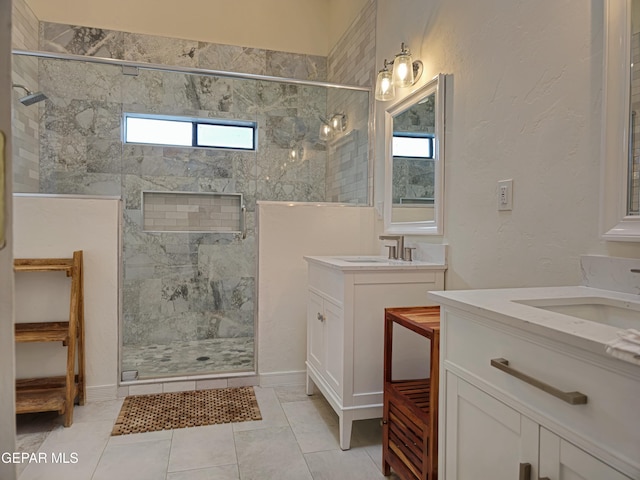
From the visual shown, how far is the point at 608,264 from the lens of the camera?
1182mm

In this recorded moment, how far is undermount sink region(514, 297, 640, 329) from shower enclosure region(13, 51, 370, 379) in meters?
1.95

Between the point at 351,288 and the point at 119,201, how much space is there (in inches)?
63.0

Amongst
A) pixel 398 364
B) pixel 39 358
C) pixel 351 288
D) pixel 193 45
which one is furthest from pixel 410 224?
pixel 193 45

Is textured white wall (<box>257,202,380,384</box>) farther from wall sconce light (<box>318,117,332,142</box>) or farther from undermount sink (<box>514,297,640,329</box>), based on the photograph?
undermount sink (<box>514,297,640,329</box>)

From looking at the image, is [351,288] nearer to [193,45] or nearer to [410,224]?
[410,224]

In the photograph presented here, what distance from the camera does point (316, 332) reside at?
7.72 ft

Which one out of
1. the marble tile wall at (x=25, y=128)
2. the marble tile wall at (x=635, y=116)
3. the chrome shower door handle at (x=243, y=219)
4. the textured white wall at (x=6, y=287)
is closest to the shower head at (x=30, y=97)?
the marble tile wall at (x=25, y=128)

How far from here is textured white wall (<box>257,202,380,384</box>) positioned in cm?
274

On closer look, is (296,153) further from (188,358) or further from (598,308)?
(598,308)

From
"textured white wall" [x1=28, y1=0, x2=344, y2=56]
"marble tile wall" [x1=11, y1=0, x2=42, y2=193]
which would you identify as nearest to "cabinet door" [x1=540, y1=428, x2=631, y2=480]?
"marble tile wall" [x1=11, y1=0, x2=42, y2=193]

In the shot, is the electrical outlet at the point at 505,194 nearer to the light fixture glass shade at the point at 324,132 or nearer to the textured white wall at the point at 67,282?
the light fixture glass shade at the point at 324,132

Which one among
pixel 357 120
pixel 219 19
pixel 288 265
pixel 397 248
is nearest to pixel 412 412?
pixel 397 248

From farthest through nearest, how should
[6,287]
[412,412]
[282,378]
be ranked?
[282,378], [412,412], [6,287]

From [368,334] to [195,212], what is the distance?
6.95 ft
